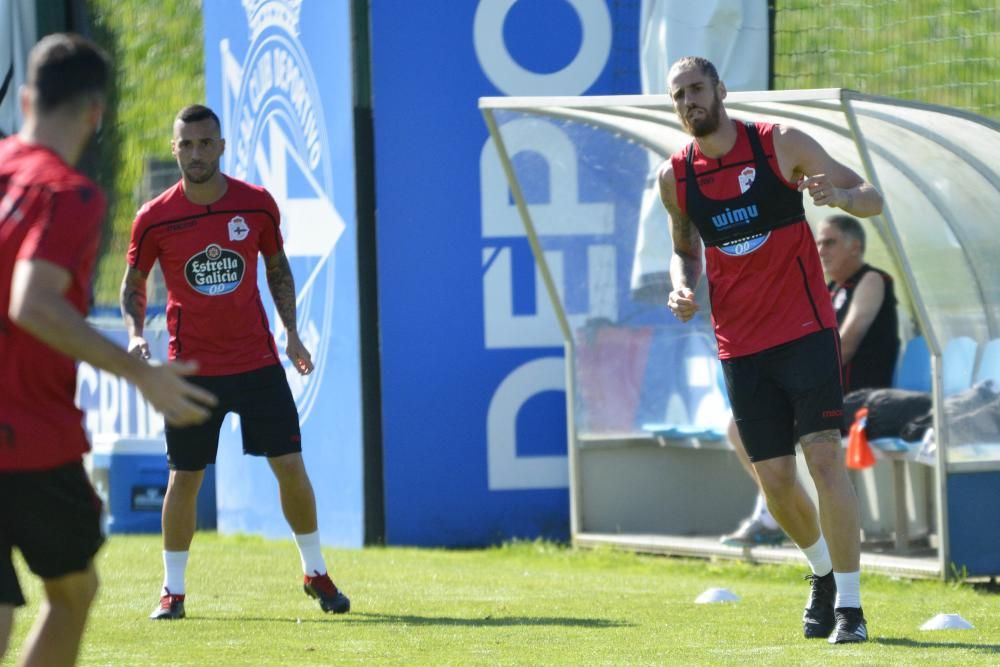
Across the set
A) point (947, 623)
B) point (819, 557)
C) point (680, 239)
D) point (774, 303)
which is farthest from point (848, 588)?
point (680, 239)

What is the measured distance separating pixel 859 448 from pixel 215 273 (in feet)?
11.8

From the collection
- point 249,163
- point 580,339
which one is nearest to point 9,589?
point 580,339

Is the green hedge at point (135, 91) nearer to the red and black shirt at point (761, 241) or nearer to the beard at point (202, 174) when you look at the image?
the beard at point (202, 174)

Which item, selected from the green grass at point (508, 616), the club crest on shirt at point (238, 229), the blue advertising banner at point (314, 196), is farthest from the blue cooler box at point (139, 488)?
the club crest on shirt at point (238, 229)

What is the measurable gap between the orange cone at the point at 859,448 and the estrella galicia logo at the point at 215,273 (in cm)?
346

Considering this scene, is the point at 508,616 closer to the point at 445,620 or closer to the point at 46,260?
the point at 445,620

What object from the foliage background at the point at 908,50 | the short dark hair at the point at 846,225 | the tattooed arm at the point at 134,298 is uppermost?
the foliage background at the point at 908,50

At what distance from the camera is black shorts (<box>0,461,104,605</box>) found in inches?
168

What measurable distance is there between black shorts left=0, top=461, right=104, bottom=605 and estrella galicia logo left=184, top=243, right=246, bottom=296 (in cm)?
342

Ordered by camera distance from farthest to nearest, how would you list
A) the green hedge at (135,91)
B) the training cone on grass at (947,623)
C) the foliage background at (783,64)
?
1. the green hedge at (135,91)
2. the foliage background at (783,64)
3. the training cone on grass at (947,623)

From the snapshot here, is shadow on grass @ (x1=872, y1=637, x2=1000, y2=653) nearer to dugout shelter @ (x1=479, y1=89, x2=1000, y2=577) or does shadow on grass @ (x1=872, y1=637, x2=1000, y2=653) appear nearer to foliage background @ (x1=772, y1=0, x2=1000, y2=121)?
dugout shelter @ (x1=479, y1=89, x2=1000, y2=577)

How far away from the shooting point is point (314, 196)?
39.3ft

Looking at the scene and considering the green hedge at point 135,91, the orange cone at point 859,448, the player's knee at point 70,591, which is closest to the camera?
the player's knee at point 70,591

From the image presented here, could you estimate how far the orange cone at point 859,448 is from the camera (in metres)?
9.39
